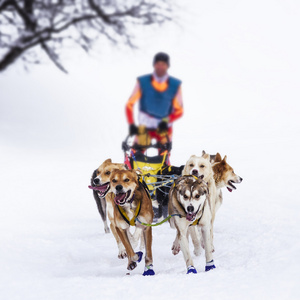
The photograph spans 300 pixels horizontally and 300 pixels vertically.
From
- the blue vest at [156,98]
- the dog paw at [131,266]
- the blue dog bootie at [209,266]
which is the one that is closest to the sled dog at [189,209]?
the blue dog bootie at [209,266]

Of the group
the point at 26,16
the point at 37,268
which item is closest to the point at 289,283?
the point at 37,268

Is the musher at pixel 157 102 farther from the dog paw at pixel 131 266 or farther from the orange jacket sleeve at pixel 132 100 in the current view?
the dog paw at pixel 131 266

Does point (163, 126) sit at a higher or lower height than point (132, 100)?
lower

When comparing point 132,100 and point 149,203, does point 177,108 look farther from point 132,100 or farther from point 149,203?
point 149,203

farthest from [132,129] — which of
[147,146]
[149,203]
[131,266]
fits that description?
[131,266]

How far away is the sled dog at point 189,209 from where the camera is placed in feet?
11.1

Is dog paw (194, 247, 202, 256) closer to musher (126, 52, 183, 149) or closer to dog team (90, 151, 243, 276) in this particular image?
dog team (90, 151, 243, 276)

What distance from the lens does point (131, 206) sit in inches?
137

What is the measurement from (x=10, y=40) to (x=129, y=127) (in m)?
8.40

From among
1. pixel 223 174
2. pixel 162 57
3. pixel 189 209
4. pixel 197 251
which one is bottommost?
pixel 197 251

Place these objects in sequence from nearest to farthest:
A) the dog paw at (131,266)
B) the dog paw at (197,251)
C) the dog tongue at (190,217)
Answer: the dog tongue at (190,217) < the dog paw at (131,266) < the dog paw at (197,251)

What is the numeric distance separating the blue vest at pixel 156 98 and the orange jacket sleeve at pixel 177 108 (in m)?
0.03

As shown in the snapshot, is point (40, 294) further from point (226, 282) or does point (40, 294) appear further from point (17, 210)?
point (17, 210)

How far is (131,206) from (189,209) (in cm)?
41
